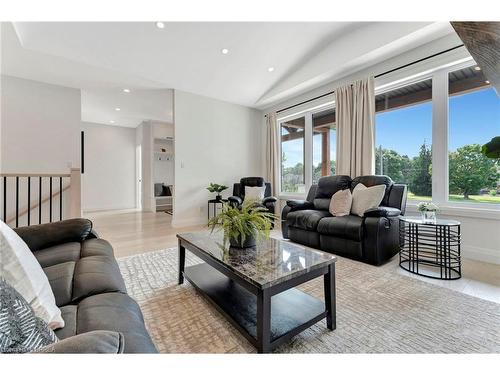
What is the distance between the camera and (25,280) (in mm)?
804

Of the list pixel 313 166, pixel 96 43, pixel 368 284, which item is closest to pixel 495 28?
pixel 368 284

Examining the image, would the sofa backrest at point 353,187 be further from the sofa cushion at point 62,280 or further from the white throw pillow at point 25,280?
the white throw pillow at point 25,280

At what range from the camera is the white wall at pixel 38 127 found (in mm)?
3719

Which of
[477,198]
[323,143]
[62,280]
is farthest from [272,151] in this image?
[62,280]

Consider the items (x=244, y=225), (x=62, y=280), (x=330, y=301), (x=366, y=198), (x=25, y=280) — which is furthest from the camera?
(x=366, y=198)

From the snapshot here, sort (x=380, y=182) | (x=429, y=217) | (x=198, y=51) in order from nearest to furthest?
(x=429, y=217)
(x=380, y=182)
(x=198, y=51)

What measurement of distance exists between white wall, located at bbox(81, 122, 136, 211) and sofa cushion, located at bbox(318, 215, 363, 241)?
6588 mm

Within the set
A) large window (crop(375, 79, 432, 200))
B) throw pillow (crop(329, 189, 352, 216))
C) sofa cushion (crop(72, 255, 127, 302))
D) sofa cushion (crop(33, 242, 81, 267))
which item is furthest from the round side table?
sofa cushion (crop(33, 242, 81, 267))

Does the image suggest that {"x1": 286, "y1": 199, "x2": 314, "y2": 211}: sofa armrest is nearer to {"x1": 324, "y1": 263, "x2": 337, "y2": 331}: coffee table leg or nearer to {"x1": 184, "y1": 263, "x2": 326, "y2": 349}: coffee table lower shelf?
{"x1": 184, "y1": 263, "x2": 326, "y2": 349}: coffee table lower shelf

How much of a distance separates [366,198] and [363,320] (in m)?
1.66

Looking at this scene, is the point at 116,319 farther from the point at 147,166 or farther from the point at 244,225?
the point at 147,166

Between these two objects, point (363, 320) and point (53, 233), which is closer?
point (363, 320)

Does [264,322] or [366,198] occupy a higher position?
[366,198]
